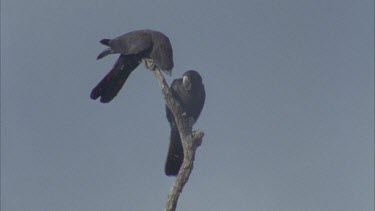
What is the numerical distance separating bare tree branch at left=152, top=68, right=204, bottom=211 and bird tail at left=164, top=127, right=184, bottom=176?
1.30m

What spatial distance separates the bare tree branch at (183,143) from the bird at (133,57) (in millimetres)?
675

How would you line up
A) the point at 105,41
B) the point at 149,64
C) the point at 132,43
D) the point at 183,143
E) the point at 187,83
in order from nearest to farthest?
the point at 183,143 < the point at 149,64 < the point at 132,43 < the point at 187,83 < the point at 105,41

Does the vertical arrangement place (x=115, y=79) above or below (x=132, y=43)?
below

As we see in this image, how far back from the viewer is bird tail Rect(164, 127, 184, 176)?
32.7 feet

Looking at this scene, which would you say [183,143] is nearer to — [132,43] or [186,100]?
[186,100]

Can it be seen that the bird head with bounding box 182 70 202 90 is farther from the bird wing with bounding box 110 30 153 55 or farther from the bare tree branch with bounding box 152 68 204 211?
the bare tree branch with bounding box 152 68 204 211

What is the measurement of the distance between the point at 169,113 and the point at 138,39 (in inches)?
49.7

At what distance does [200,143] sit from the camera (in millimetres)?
8531

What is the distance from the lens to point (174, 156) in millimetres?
10102

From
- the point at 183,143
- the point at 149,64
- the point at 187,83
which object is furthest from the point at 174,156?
the point at 183,143

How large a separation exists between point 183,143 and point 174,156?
1578 mm

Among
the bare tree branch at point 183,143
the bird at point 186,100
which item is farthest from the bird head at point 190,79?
the bare tree branch at point 183,143

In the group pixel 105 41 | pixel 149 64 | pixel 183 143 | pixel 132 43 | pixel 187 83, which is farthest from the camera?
pixel 105 41

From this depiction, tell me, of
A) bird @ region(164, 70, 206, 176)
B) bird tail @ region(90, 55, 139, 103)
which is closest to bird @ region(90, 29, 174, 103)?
bird tail @ region(90, 55, 139, 103)
